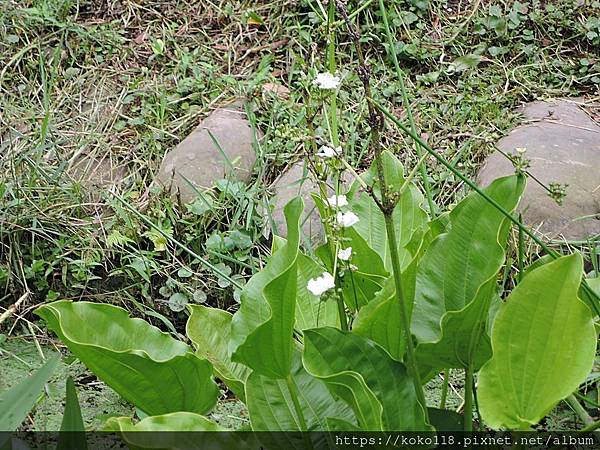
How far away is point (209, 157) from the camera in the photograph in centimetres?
262

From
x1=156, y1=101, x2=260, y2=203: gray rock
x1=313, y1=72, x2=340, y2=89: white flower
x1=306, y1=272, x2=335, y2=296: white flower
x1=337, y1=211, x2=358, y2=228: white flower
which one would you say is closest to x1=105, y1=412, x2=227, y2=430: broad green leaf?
x1=306, y1=272, x2=335, y2=296: white flower

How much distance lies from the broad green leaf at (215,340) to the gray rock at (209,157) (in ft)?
3.71

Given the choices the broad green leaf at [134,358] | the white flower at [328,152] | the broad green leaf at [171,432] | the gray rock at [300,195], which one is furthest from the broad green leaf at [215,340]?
the gray rock at [300,195]

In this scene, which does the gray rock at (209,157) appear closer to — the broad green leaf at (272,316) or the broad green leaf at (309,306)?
the broad green leaf at (309,306)

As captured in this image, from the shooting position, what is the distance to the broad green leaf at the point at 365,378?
3.54 ft

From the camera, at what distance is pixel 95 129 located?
2.80 m

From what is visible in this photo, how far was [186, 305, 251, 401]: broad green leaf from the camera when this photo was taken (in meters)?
1.33

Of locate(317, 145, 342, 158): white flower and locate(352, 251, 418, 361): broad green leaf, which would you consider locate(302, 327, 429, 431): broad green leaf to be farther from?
locate(317, 145, 342, 158): white flower

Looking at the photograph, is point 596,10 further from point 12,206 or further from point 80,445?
point 80,445

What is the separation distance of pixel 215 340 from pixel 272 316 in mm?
307

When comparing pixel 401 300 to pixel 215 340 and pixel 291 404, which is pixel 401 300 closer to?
pixel 291 404

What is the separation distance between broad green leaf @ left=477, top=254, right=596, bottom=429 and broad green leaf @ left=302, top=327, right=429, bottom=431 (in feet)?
0.37

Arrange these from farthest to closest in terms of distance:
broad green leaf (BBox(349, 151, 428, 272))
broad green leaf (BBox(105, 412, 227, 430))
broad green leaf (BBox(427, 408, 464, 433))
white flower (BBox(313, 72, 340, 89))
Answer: broad green leaf (BBox(349, 151, 428, 272)) < broad green leaf (BBox(427, 408, 464, 433)) < white flower (BBox(313, 72, 340, 89)) < broad green leaf (BBox(105, 412, 227, 430))

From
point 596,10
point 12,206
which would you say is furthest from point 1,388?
point 596,10
